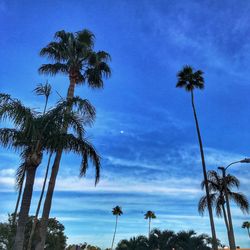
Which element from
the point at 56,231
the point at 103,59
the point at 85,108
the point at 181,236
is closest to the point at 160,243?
the point at 181,236

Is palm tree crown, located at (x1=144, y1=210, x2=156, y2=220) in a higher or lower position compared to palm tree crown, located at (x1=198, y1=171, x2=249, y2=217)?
higher

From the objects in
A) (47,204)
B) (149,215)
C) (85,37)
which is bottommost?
(47,204)

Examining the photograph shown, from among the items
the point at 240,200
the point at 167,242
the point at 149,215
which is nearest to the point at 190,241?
the point at 167,242

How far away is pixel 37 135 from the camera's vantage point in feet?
47.1

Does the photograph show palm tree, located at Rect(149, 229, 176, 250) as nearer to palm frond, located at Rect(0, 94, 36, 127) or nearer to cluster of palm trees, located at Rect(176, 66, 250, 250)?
cluster of palm trees, located at Rect(176, 66, 250, 250)

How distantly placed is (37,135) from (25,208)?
285 centimetres

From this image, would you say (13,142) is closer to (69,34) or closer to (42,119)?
(42,119)

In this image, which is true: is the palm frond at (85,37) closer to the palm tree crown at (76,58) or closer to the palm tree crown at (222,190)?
the palm tree crown at (76,58)

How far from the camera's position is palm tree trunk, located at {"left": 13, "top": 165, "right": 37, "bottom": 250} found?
12932 mm

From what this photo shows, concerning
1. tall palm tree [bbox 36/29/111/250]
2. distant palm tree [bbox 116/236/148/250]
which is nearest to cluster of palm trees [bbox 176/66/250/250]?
tall palm tree [bbox 36/29/111/250]

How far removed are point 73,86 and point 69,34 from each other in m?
3.68

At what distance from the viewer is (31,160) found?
541 inches

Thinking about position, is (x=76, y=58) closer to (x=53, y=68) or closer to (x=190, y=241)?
(x=53, y=68)

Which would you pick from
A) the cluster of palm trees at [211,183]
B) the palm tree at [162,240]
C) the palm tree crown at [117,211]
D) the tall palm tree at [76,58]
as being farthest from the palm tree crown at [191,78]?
the palm tree crown at [117,211]
